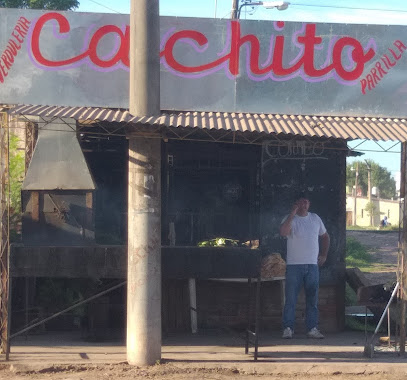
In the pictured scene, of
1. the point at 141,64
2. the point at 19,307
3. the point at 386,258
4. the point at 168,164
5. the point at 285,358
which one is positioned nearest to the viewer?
the point at 141,64

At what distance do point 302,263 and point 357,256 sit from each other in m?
15.9

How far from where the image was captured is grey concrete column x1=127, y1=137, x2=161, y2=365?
28.5 ft

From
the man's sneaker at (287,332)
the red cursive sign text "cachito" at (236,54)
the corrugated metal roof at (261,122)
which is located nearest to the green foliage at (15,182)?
the red cursive sign text "cachito" at (236,54)

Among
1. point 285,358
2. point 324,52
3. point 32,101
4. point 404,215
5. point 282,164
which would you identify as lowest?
point 285,358

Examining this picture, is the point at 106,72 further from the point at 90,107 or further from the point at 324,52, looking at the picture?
the point at 324,52

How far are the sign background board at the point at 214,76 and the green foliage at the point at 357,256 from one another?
1410 cm

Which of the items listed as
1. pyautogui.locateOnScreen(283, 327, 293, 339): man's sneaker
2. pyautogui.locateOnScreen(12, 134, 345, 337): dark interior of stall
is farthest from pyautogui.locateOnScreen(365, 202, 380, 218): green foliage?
pyautogui.locateOnScreen(283, 327, 293, 339): man's sneaker

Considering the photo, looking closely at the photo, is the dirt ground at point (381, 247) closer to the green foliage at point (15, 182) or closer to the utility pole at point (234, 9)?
the utility pole at point (234, 9)

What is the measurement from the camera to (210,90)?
34.1ft

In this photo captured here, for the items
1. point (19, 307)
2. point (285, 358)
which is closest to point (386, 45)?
point (285, 358)

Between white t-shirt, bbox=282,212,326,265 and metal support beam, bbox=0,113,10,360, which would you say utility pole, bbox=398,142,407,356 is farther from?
metal support beam, bbox=0,113,10,360

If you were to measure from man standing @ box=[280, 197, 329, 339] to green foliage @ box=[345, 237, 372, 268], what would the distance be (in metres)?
13.5

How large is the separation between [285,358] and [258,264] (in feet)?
3.84

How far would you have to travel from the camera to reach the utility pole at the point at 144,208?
870cm
